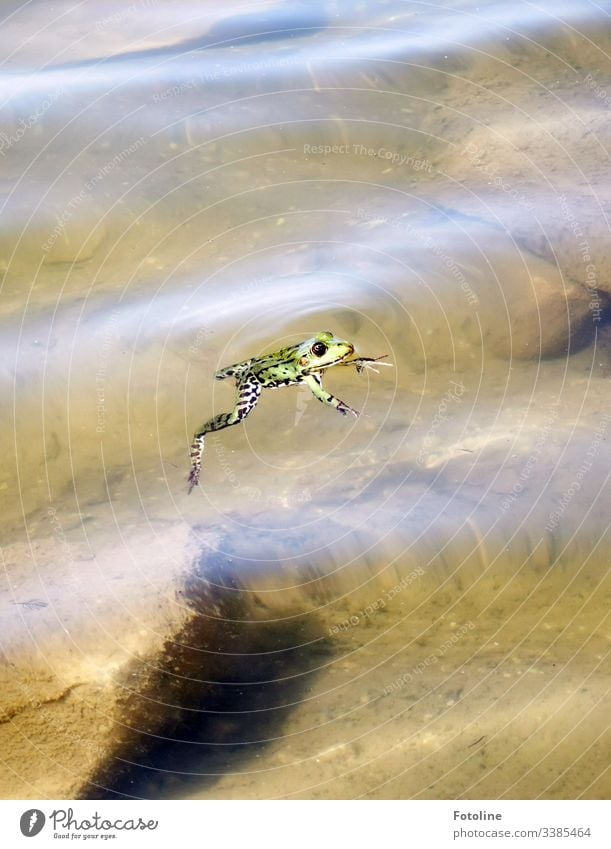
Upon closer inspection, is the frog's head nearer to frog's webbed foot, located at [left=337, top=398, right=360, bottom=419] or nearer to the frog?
the frog

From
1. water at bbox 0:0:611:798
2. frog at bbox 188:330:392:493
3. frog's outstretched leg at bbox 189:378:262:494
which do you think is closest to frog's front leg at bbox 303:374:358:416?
frog at bbox 188:330:392:493

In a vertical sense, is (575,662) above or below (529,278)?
below

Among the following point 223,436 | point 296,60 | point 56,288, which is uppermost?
point 296,60

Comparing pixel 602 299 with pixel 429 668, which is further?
pixel 602 299

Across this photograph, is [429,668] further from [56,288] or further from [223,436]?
[56,288]

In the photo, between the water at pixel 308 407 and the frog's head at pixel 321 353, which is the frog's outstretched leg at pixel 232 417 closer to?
the water at pixel 308 407

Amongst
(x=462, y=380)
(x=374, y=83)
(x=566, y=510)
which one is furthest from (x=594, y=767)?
(x=374, y=83)

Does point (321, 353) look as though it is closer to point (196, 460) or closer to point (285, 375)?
point (285, 375)
